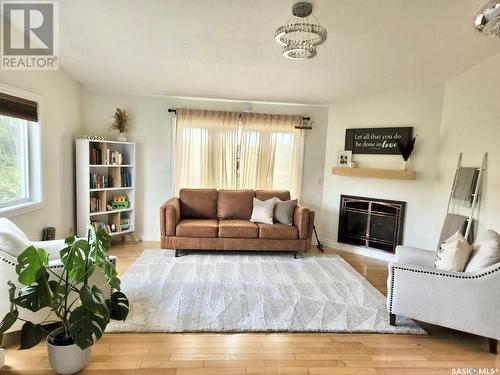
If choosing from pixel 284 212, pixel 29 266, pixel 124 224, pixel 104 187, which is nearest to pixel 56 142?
pixel 104 187

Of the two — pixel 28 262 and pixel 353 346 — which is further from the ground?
pixel 28 262

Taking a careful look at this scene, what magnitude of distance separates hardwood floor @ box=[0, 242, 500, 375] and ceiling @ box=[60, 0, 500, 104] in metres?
2.50

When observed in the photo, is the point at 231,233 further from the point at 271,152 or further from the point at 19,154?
the point at 19,154

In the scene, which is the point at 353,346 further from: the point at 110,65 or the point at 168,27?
the point at 110,65

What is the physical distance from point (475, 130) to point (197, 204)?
3505mm

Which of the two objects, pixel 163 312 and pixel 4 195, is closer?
pixel 163 312

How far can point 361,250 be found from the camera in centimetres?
421

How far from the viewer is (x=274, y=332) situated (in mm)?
2186

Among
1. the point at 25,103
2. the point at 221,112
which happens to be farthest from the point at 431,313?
the point at 25,103

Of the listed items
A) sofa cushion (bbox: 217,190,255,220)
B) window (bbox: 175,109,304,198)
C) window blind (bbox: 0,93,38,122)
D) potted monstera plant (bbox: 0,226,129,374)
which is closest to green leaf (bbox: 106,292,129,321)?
potted monstera plant (bbox: 0,226,129,374)

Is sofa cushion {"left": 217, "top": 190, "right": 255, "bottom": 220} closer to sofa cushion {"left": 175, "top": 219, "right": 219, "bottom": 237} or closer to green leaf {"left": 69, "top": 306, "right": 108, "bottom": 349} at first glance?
sofa cushion {"left": 175, "top": 219, "right": 219, "bottom": 237}

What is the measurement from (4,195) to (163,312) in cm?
191

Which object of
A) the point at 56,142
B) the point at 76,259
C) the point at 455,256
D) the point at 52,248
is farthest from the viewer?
the point at 56,142

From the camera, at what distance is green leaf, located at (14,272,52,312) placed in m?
1.54
